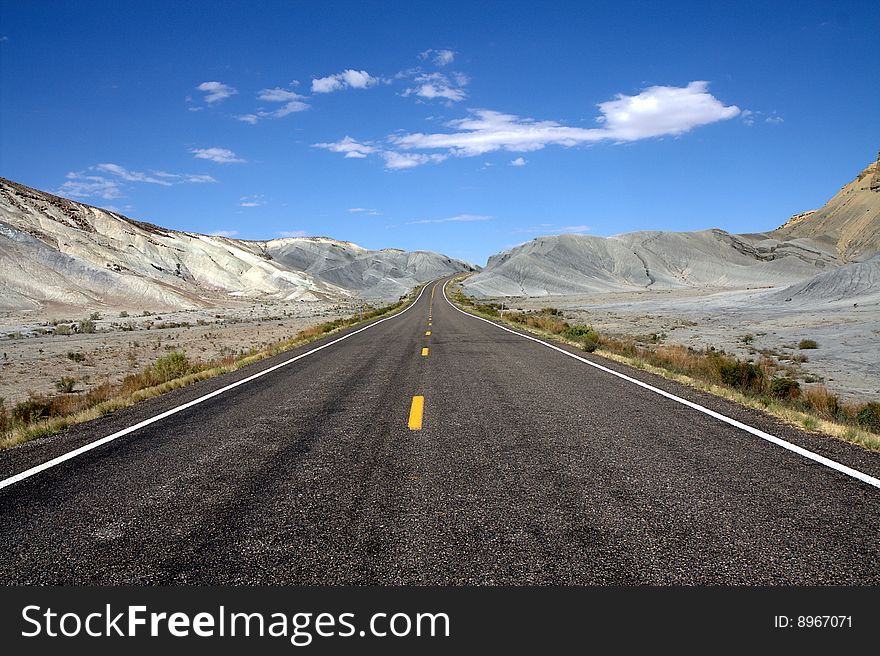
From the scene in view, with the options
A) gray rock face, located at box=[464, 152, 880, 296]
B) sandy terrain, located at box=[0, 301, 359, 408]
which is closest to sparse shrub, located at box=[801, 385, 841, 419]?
sandy terrain, located at box=[0, 301, 359, 408]

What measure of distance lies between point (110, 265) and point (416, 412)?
74.8m

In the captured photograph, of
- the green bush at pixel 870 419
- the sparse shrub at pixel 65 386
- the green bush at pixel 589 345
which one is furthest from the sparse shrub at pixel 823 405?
the sparse shrub at pixel 65 386

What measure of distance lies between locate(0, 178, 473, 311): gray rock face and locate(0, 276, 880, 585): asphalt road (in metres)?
58.6

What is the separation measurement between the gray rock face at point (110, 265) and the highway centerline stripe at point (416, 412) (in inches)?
2266

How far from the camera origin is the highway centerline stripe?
7.44 m

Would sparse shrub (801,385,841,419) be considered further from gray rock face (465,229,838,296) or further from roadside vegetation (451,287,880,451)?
gray rock face (465,229,838,296)

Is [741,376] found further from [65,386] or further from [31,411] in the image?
[65,386]

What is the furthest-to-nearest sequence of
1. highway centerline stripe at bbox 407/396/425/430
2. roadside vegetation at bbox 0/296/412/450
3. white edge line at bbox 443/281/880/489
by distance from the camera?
roadside vegetation at bbox 0/296/412/450, highway centerline stripe at bbox 407/396/425/430, white edge line at bbox 443/281/880/489

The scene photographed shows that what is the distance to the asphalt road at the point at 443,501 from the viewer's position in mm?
3475

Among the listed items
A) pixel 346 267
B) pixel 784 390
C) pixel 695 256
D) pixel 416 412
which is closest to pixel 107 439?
pixel 416 412

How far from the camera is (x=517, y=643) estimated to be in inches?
113

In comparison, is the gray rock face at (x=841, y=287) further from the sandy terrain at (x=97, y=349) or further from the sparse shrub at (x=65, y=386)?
the sparse shrub at (x=65, y=386)

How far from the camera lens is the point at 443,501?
4.59m

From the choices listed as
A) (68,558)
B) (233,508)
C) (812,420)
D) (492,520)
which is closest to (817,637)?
(492,520)
